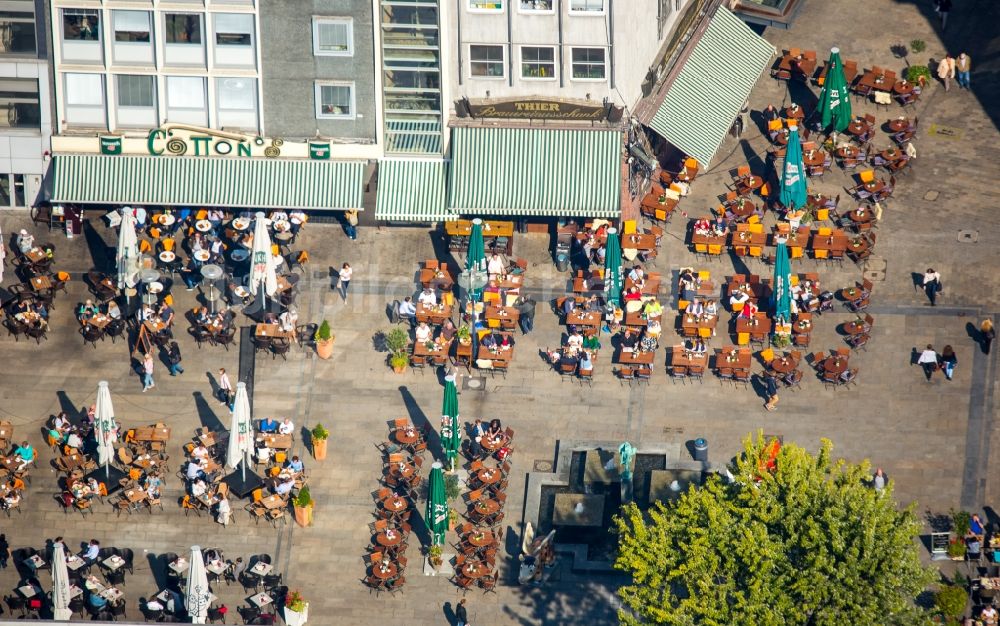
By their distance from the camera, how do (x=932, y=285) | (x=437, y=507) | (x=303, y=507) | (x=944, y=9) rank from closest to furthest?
(x=437, y=507) < (x=303, y=507) < (x=932, y=285) < (x=944, y=9)

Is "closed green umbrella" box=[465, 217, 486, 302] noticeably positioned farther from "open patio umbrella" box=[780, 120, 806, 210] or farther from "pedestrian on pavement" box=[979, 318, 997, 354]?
"pedestrian on pavement" box=[979, 318, 997, 354]

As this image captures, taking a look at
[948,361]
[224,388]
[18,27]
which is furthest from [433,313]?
[18,27]

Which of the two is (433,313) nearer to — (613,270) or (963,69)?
(613,270)

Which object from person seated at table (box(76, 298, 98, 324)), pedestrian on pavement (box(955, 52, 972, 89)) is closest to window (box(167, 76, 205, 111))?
person seated at table (box(76, 298, 98, 324))

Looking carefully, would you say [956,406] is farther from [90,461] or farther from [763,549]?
[90,461]

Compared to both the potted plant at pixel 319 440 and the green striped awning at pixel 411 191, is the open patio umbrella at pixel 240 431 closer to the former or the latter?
the potted plant at pixel 319 440
